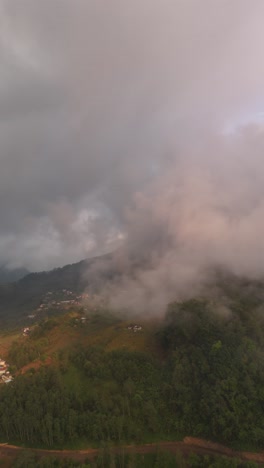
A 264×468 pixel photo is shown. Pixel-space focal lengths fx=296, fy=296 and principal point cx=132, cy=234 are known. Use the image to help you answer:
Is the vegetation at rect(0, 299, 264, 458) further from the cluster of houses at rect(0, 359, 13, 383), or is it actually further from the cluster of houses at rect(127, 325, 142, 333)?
the cluster of houses at rect(127, 325, 142, 333)

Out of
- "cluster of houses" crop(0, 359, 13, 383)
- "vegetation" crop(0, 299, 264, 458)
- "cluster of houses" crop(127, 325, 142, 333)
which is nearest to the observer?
"vegetation" crop(0, 299, 264, 458)

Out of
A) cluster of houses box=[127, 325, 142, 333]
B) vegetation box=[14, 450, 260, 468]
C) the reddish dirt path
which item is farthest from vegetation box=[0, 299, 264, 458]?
cluster of houses box=[127, 325, 142, 333]

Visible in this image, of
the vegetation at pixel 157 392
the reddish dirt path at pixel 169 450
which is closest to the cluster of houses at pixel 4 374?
the vegetation at pixel 157 392

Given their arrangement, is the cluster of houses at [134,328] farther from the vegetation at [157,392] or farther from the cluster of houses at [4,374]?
the cluster of houses at [4,374]

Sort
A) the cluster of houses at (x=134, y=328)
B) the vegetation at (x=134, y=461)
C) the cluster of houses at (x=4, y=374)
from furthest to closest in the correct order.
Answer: the cluster of houses at (x=134, y=328)
the cluster of houses at (x=4, y=374)
the vegetation at (x=134, y=461)

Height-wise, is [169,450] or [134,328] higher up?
[134,328]

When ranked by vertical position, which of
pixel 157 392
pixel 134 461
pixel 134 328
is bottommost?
pixel 134 461

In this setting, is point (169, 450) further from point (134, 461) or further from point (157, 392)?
point (157, 392)

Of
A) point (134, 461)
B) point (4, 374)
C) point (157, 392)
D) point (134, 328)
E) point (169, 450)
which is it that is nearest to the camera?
point (134, 461)

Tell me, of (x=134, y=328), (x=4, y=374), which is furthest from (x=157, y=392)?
(x=4, y=374)
